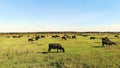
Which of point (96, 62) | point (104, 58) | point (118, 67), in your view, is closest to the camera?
point (118, 67)

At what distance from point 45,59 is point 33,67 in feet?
11.1

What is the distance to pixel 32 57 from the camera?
2622 centimetres

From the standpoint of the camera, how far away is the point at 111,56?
25891 mm

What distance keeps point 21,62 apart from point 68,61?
4.98 meters

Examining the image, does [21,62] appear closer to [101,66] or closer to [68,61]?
[68,61]

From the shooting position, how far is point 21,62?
24.2m

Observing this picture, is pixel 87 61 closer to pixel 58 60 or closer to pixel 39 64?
pixel 58 60

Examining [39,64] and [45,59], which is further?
[45,59]

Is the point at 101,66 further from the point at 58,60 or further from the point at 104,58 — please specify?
the point at 58,60

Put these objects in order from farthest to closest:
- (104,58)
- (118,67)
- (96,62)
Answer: (104,58), (96,62), (118,67)

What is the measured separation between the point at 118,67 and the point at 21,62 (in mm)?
9952

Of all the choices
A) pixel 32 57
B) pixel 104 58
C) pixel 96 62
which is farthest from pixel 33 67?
pixel 104 58

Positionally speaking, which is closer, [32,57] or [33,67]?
[33,67]

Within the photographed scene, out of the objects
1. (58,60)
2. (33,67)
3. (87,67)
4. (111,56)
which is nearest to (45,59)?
(58,60)
